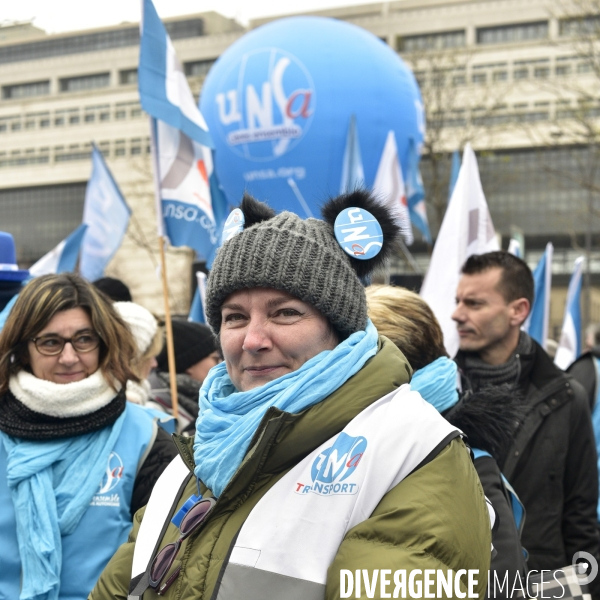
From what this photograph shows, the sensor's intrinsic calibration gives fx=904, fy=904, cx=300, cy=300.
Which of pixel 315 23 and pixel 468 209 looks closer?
pixel 468 209

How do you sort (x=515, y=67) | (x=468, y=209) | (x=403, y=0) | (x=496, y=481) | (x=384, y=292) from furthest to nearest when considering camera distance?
(x=403, y=0)
(x=515, y=67)
(x=468, y=209)
(x=384, y=292)
(x=496, y=481)

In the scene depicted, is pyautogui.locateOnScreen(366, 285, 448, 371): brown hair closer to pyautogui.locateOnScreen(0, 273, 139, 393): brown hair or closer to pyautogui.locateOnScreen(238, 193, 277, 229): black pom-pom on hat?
pyautogui.locateOnScreen(238, 193, 277, 229): black pom-pom on hat

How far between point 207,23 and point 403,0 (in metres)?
13.4

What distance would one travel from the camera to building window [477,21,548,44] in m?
53.5

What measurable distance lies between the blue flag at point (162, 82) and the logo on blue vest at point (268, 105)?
5.73 m

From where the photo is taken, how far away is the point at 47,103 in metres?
60.1

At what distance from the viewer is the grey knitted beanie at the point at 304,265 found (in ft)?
6.91

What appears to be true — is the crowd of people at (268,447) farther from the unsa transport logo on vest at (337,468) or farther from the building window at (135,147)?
the building window at (135,147)

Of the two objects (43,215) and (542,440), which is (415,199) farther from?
(43,215)

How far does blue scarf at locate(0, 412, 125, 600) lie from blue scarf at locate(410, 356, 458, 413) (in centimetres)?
107

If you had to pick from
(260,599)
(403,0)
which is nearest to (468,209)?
A: (260,599)

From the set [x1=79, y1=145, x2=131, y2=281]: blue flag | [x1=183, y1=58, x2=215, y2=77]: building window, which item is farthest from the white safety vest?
[x1=183, y1=58, x2=215, y2=77]: building window

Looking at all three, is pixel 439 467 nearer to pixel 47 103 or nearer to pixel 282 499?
pixel 282 499

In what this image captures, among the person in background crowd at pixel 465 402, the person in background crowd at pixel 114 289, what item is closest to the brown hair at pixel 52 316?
the person in background crowd at pixel 465 402
